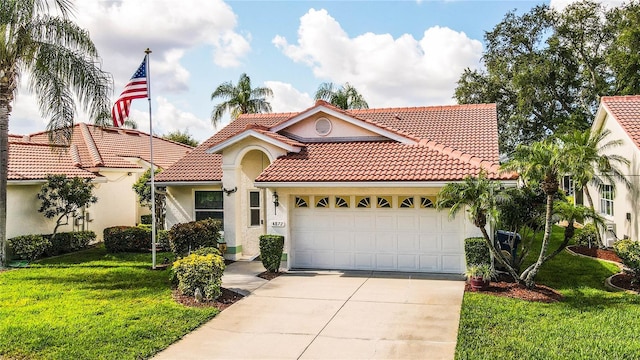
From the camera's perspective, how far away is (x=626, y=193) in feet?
55.7

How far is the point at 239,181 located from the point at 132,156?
1168 centimetres

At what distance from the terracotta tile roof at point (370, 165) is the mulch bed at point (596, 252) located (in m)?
6.20

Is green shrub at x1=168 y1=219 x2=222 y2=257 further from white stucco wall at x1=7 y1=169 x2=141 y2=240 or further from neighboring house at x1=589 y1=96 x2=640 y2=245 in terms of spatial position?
neighboring house at x1=589 y1=96 x2=640 y2=245

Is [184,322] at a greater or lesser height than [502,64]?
lesser

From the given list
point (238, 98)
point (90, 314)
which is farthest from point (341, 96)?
point (90, 314)

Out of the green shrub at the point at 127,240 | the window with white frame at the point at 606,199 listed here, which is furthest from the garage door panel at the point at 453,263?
the green shrub at the point at 127,240

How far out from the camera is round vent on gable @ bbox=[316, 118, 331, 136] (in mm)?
16375

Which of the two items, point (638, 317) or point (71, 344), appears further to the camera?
point (638, 317)

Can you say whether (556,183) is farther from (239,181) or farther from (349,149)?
(239,181)

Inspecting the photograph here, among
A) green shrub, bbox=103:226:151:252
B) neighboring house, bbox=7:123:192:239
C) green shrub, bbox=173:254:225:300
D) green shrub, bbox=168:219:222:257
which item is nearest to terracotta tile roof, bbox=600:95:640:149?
green shrub, bbox=173:254:225:300

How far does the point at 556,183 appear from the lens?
34.2 ft

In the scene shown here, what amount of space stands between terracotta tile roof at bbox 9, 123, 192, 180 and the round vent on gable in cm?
776

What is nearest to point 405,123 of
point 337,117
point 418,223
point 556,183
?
point 337,117

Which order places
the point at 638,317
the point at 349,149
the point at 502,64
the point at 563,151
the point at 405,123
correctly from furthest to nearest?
the point at 502,64 < the point at 405,123 < the point at 349,149 < the point at 563,151 < the point at 638,317
